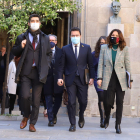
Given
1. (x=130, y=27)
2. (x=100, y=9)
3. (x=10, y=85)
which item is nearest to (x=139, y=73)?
(x=130, y=27)

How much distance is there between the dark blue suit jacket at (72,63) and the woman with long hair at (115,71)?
0.39 meters

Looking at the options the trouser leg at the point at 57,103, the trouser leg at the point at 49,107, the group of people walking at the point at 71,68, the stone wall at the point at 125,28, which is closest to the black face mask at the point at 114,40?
the group of people walking at the point at 71,68

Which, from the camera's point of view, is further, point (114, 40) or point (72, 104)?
point (72, 104)

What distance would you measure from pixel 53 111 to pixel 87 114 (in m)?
1.98

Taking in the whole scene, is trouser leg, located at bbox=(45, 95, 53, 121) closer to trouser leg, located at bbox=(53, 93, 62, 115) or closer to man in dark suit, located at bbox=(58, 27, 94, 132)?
trouser leg, located at bbox=(53, 93, 62, 115)

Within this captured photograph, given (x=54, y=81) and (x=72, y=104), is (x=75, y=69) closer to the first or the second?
(x=72, y=104)

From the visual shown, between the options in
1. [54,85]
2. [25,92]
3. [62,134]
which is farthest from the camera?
[54,85]

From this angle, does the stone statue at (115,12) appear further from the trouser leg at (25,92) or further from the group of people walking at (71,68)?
the trouser leg at (25,92)

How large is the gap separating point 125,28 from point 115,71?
3284 millimetres

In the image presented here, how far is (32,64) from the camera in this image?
6.16 metres

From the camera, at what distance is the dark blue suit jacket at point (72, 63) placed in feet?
21.5

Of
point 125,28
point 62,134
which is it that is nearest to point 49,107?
point 62,134

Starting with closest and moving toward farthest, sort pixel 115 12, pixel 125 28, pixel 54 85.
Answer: pixel 54 85, pixel 115 12, pixel 125 28

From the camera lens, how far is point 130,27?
919 centimetres
